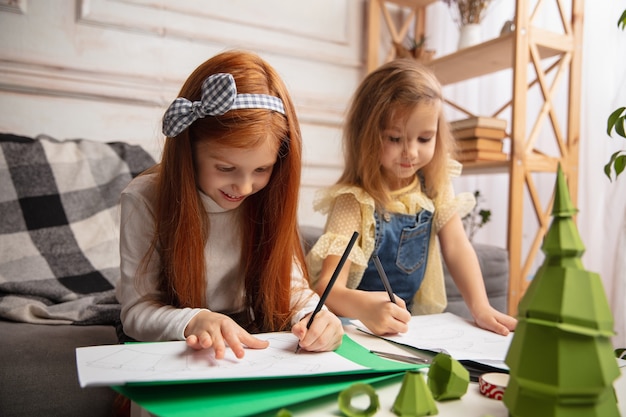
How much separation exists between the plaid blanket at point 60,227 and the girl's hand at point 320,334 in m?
0.71

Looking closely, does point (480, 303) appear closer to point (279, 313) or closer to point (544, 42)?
point (279, 313)

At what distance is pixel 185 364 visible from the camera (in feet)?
1.75

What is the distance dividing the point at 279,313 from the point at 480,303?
15.1 inches

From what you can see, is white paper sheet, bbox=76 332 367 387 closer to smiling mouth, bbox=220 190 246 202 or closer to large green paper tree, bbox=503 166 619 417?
large green paper tree, bbox=503 166 619 417

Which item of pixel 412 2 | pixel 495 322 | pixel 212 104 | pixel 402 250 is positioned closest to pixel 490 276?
pixel 402 250

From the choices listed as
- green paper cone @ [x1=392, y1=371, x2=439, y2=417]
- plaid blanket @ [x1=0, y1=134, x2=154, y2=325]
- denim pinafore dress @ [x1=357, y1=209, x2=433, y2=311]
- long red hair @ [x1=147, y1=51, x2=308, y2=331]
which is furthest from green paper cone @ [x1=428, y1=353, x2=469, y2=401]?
plaid blanket @ [x1=0, y1=134, x2=154, y2=325]

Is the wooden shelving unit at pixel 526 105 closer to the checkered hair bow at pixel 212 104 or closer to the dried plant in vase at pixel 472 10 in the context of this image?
the dried plant in vase at pixel 472 10

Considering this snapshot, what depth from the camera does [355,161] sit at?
1185mm

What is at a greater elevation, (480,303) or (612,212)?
(612,212)

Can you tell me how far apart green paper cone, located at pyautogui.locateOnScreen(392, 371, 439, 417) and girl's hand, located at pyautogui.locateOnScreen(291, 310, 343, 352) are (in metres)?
0.17

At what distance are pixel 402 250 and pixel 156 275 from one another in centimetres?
57

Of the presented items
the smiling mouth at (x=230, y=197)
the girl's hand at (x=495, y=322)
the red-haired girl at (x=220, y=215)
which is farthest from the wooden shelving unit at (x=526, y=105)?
the smiling mouth at (x=230, y=197)

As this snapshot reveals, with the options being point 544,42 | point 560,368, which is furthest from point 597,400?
point 544,42

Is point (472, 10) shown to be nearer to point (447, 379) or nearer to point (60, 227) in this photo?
point (60, 227)
